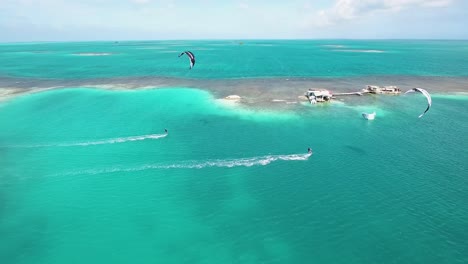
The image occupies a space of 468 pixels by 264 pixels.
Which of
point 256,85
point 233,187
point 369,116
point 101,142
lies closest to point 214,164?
point 233,187

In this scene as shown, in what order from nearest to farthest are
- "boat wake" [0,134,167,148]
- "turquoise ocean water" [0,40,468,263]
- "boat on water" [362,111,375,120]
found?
"turquoise ocean water" [0,40,468,263], "boat wake" [0,134,167,148], "boat on water" [362,111,375,120]

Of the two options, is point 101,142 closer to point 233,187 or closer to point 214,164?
point 214,164

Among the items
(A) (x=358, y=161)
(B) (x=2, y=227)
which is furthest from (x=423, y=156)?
(B) (x=2, y=227)

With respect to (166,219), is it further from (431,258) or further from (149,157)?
(431,258)

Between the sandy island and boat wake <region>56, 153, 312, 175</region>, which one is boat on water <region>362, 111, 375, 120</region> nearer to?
the sandy island

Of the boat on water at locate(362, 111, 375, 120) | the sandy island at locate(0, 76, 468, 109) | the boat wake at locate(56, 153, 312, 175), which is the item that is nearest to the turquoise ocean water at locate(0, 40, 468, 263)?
→ the boat wake at locate(56, 153, 312, 175)

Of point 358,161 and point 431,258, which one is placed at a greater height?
point 358,161

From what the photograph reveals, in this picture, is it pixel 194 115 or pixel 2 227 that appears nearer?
pixel 2 227

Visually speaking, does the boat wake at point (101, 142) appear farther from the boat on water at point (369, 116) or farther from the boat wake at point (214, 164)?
the boat on water at point (369, 116)

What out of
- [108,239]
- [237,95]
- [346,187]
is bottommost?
[108,239]

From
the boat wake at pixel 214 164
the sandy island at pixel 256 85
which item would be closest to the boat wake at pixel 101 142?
the boat wake at pixel 214 164
